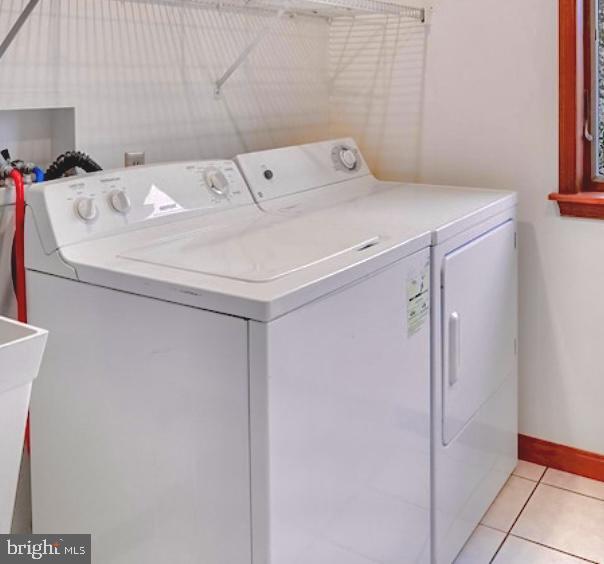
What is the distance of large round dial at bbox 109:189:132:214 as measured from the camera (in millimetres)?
1638

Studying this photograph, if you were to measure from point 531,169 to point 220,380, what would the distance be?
161 cm

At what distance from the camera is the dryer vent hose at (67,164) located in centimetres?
173

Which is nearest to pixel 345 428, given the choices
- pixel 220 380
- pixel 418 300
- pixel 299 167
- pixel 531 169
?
pixel 220 380

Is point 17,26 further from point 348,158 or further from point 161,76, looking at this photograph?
point 348,158

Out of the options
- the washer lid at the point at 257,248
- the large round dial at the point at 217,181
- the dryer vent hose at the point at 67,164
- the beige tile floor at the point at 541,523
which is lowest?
the beige tile floor at the point at 541,523

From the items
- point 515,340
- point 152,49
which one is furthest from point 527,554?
point 152,49

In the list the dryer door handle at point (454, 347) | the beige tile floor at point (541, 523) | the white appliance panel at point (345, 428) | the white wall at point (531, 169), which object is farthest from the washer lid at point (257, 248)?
the beige tile floor at point (541, 523)

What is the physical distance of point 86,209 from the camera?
1.57 metres

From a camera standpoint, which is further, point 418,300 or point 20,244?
point 418,300

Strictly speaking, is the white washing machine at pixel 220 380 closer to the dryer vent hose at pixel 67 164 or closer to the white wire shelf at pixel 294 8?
the dryer vent hose at pixel 67 164

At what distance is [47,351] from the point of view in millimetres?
1579

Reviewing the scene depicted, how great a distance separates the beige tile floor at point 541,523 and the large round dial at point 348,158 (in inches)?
49.6

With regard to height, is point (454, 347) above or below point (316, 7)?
below

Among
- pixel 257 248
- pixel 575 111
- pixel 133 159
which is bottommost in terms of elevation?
pixel 257 248
